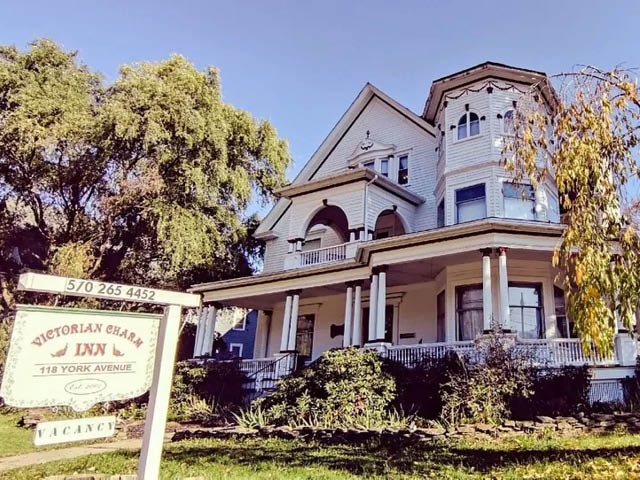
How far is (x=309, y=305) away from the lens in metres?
→ 20.3

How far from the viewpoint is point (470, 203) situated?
1634 centimetres

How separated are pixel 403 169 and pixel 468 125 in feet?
12.0

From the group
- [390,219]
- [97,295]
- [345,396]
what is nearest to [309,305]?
[390,219]

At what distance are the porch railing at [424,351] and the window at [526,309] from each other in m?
2.23

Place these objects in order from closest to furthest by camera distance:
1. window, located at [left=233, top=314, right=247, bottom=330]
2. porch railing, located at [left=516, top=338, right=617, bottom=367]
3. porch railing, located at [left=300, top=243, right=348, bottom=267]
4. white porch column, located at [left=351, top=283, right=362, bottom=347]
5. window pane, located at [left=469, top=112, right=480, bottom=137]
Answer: porch railing, located at [left=516, top=338, right=617, bottom=367], white porch column, located at [left=351, top=283, right=362, bottom=347], window pane, located at [left=469, top=112, right=480, bottom=137], porch railing, located at [left=300, top=243, right=348, bottom=267], window, located at [left=233, top=314, right=247, bottom=330]

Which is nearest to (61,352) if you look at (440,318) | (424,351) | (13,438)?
(13,438)

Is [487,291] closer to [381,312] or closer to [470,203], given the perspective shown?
[381,312]

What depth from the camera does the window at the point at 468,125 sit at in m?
17.1

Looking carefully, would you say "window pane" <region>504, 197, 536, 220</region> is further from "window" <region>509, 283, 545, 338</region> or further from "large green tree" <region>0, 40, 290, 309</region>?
"large green tree" <region>0, 40, 290, 309</region>

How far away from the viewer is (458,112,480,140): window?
56.0 ft

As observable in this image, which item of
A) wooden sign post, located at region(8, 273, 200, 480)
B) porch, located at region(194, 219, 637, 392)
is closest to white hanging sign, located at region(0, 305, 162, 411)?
wooden sign post, located at region(8, 273, 200, 480)

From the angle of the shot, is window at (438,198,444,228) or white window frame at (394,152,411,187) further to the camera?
white window frame at (394,152,411,187)

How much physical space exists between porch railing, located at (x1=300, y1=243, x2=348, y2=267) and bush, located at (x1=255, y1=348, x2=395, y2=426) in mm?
5916

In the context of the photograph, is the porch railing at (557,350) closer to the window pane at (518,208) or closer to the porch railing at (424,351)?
the porch railing at (424,351)
